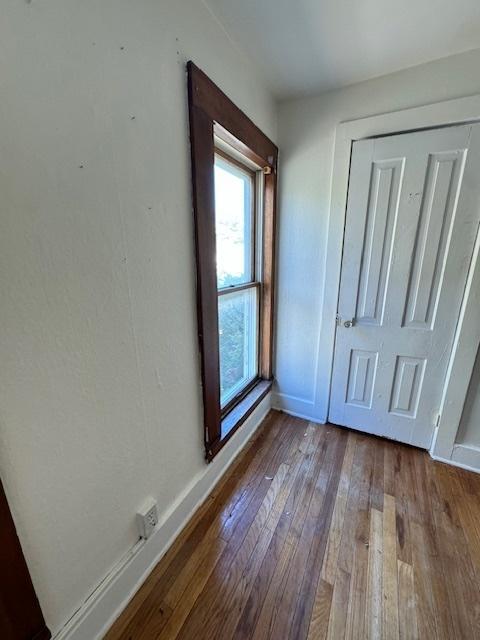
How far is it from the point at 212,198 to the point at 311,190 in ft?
2.94

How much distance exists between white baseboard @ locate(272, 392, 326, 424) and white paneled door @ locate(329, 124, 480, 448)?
0.90ft

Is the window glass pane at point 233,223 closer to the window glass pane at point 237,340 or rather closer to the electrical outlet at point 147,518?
the window glass pane at point 237,340

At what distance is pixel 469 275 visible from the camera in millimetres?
1474

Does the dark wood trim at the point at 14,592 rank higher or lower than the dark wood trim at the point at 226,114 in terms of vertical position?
lower

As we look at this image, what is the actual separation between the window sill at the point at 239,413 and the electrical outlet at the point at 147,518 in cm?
38

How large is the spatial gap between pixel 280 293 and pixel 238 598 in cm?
166

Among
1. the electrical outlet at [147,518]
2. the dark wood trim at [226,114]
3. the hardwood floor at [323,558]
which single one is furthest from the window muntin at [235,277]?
the electrical outlet at [147,518]

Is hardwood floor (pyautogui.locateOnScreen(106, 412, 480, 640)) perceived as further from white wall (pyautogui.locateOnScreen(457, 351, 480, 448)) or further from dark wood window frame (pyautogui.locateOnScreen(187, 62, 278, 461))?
dark wood window frame (pyautogui.locateOnScreen(187, 62, 278, 461))

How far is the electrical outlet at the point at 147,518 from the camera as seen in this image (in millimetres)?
1047

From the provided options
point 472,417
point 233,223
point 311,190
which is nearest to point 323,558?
point 472,417

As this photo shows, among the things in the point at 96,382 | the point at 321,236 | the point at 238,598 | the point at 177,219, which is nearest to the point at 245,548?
the point at 238,598

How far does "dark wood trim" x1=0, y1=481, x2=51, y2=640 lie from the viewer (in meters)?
0.63

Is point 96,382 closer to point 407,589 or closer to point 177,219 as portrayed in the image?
point 177,219

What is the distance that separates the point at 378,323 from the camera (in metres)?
1.75
